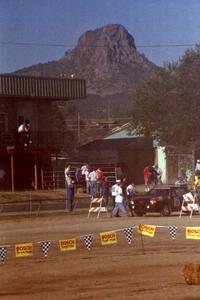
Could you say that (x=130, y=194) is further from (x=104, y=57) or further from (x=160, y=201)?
(x=104, y=57)

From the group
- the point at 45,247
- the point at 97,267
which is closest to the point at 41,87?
the point at 45,247

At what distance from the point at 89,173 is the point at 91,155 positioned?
25.9 feet

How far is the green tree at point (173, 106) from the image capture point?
4059 centimetres

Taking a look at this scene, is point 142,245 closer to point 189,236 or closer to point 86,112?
point 189,236

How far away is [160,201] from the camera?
36688mm

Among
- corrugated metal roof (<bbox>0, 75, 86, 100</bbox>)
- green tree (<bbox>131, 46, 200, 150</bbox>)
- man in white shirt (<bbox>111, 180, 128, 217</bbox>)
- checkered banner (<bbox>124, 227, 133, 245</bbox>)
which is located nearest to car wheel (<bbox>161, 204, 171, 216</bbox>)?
man in white shirt (<bbox>111, 180, 128, 217</bbox>)

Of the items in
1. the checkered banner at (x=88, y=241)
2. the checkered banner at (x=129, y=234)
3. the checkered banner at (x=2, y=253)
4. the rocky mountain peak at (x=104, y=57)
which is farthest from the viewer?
the rocky mountain peak at (x=104, y=57)

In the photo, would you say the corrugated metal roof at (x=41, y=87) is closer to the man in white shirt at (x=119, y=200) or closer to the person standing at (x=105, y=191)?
the person standing at (x=105, y=191)

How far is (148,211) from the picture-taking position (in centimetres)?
3672

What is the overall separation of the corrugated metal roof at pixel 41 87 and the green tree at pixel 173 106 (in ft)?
14.2

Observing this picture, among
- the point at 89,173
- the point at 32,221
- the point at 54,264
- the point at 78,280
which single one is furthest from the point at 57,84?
the point at 78,280

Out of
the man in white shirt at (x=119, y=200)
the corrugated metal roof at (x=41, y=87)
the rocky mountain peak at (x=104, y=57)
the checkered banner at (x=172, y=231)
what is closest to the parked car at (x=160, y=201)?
the man in white shirt at (x=119, y=200)

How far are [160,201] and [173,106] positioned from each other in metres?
5.58

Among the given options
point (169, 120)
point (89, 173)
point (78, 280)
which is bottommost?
point (78, 280)
